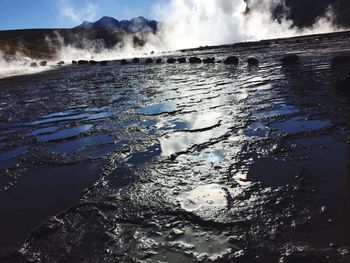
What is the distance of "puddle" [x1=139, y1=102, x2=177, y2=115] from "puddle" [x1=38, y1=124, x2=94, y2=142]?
5.52ft

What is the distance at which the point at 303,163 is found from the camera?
472 centimetres

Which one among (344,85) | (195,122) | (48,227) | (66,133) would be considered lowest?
(48,227)

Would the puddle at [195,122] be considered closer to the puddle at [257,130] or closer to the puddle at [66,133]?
the puddle at [257,130]

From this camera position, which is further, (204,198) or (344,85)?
(344,85)

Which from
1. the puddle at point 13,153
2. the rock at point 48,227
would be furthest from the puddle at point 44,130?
the rock at point 48,227

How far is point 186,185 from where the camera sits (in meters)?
4.45

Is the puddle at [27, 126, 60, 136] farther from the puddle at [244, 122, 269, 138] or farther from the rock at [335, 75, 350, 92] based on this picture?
the rock at [335, 75, 350, 92]

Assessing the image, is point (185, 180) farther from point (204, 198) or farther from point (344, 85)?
point (344, 85)

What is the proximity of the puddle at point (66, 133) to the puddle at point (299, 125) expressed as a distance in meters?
4.47

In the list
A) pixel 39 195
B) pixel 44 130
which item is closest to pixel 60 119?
pixel 44 130

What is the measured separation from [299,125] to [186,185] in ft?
10.4

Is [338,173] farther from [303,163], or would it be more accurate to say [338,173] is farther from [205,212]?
[205,212]

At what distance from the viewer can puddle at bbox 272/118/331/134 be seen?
6195mm

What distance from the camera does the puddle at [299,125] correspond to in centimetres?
620
